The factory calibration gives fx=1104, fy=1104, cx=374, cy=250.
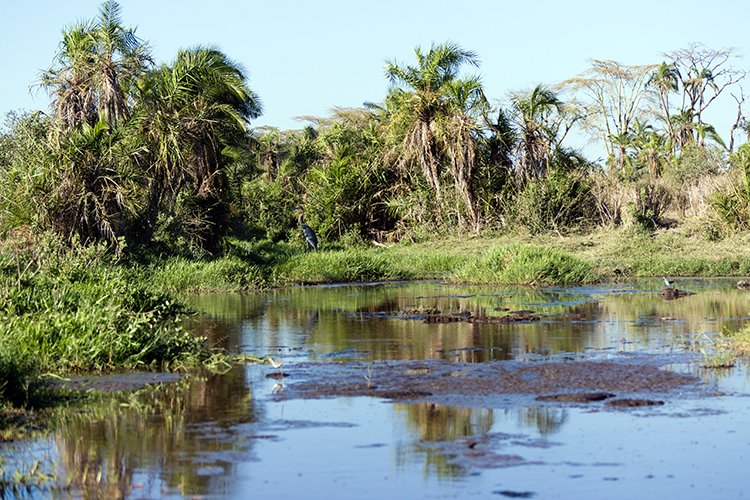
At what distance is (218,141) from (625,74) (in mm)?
33078

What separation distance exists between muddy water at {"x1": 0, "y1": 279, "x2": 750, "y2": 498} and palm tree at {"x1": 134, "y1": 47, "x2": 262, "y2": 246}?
11.1 m

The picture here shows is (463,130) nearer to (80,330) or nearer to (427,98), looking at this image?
(427,98)

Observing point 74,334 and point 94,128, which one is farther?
point 94,128

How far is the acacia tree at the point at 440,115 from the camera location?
35219mm

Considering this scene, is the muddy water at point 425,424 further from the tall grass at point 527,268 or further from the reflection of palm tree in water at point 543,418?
the tall grass at point 527,268

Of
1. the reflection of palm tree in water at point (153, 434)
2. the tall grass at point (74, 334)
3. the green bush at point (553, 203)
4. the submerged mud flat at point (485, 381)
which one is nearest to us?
the reflection of palm tree in water at point (153, 434)

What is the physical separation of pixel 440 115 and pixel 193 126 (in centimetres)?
1042

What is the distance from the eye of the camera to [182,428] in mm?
9508

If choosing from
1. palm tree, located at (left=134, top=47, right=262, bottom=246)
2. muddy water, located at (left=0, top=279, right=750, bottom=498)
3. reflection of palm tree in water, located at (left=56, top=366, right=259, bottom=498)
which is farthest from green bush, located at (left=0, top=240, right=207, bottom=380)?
palm tree, located at (left=134, top=47, right=262, bottom=246)

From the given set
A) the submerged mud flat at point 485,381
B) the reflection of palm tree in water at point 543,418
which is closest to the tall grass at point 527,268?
the submerged mud flat at point 485,381

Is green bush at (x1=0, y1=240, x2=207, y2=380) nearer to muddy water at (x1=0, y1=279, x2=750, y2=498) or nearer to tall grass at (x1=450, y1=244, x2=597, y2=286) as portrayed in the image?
muddy water at (x1=0, y1=279, x2=750, y2=498)

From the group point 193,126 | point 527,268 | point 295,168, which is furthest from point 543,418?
point 295,168

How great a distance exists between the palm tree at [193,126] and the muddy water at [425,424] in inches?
437

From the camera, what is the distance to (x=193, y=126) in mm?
27531
